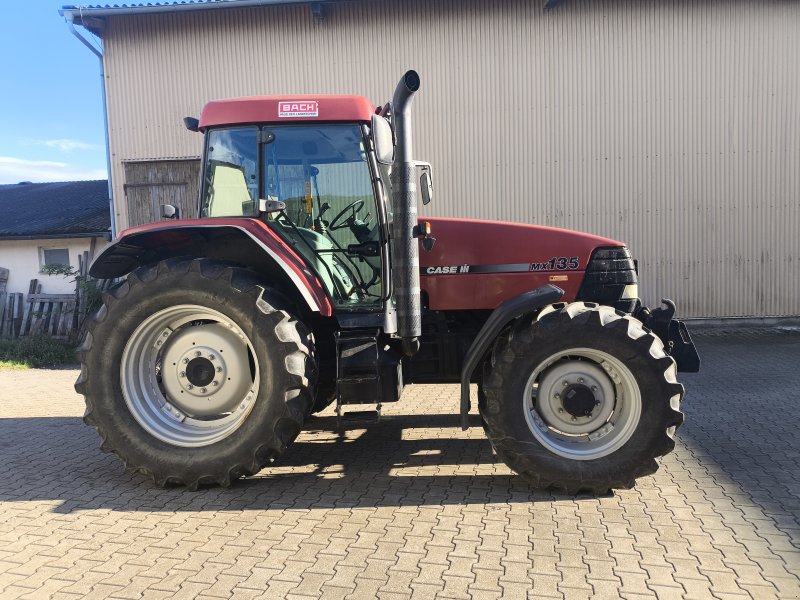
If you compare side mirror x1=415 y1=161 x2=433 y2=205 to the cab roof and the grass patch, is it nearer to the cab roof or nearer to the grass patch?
the cab roof

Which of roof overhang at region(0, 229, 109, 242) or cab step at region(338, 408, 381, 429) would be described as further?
roof overhang at region(0, 229, 109, 242)

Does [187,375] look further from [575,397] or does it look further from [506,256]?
[575,397]

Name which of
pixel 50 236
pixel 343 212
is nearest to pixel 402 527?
pixel 343 212

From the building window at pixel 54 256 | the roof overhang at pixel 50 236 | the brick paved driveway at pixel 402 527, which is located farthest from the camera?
the building window at pixel 54 256

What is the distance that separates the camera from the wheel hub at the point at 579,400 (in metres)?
3.54

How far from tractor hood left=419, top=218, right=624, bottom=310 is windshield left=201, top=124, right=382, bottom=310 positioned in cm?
45

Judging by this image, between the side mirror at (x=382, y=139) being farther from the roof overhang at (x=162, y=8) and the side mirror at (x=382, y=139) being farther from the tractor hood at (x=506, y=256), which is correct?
the roof overhang at (x=162, y=8)

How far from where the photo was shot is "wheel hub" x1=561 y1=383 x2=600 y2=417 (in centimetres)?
354

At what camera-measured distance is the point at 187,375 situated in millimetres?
3744

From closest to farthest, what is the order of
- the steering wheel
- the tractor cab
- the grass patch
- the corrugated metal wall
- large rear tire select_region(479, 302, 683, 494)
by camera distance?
large rear tire select_region(479, 302, 683, 494), the tractor cab, the steering wheel, the grass patch, the corrugated metal wall

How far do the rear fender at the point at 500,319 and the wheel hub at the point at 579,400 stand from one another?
0.55 meters

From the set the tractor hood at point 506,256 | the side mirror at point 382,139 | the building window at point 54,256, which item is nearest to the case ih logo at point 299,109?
the side mirror at point 382,139

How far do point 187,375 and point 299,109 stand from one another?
1.89 meters

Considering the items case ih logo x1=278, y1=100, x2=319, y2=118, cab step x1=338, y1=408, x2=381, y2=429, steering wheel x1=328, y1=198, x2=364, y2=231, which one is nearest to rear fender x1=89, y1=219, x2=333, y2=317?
steering wheel x1=328, y1=198, x2=364, y2=231
